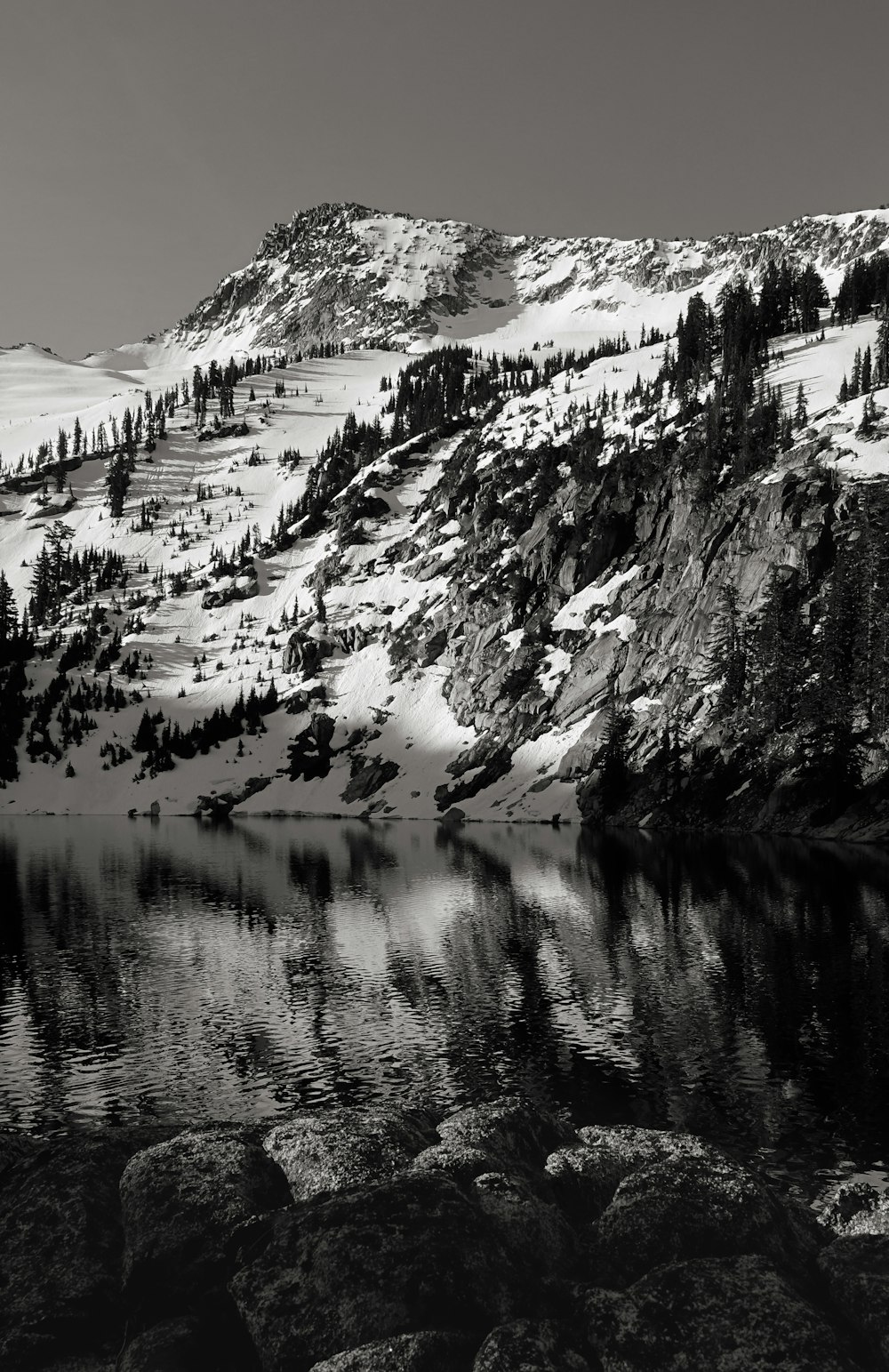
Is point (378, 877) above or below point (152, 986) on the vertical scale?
below

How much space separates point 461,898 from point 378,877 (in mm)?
12228

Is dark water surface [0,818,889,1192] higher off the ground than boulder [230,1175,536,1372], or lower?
lower

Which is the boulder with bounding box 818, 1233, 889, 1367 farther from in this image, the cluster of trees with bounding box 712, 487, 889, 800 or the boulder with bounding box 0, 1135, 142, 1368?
the cluster of trees with bounding box 712, 487, 889, 800

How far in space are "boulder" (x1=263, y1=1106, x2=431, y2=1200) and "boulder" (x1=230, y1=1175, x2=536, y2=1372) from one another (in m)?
1.43

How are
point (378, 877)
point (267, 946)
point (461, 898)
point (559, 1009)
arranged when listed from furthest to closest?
1. point (378, 877)
2. point (461, 898)
3. point (267, 946)
4. point (559, 1009)

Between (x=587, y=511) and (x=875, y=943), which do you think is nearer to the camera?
(x=875, y=943)

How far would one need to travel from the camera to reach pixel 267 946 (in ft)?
Answer: 154

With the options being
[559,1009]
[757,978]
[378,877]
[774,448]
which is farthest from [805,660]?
[559,1009]

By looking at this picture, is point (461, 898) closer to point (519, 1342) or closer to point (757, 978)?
point (757, 978)

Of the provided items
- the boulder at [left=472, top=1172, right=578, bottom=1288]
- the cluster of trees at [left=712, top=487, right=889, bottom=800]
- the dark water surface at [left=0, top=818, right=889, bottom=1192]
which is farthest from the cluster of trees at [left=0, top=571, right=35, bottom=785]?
the boulder at [left=472, top=1172, right=578, bottom=1288]

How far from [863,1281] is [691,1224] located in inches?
101

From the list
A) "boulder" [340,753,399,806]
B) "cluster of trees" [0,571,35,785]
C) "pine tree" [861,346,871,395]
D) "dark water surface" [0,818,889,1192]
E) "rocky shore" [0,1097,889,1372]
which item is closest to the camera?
"rocky shore" [0,1097,889,1372]

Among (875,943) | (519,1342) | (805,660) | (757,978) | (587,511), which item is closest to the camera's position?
(519,1342)

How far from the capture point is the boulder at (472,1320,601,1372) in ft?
39.5
